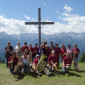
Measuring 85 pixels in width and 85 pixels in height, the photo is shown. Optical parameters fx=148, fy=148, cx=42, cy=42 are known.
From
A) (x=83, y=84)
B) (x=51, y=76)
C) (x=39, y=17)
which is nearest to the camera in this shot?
(x=83, y=84)

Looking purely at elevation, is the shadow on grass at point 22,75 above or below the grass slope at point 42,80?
above

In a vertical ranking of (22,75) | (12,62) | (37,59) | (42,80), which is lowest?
(42,80)

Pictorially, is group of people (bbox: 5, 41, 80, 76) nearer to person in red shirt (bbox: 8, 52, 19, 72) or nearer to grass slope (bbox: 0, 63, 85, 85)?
person in red shirt (bbox: 8, 52, 19, 72)

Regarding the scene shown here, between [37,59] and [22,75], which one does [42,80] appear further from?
[37,59]

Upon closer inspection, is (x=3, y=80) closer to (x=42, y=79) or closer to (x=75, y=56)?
(x=42, y=79)

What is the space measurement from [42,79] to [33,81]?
0.62 metres

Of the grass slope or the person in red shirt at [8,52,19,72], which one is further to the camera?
the person in red shirt at [8,52,19,72]

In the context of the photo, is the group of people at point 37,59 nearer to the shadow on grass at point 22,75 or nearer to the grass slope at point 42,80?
the shadow on grass at point 22,75

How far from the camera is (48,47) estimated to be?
11742 millimetres

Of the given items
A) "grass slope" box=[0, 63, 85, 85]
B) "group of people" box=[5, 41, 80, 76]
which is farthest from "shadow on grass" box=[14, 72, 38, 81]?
"group of people" box=[5, 41, 80, 76]

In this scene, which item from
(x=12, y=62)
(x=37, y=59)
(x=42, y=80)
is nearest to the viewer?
(x=42, y=80)

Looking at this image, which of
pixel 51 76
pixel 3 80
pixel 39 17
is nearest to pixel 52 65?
pixel 51 76

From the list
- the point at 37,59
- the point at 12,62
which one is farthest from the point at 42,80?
the point at 12,62

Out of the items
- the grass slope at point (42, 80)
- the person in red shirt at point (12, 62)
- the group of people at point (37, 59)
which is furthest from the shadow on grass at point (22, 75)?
the person in red shirt at point (12, 62)
